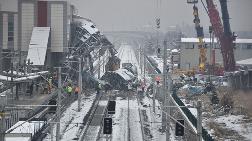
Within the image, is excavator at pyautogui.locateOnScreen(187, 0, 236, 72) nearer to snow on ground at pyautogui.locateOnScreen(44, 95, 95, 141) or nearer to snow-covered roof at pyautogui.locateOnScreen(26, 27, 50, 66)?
snow on ground at pyautogui.locateOnScreen(44, 95, 95, 141)

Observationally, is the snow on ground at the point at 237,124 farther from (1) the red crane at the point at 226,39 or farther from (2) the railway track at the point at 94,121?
(1) the red crane at the point at 226,39

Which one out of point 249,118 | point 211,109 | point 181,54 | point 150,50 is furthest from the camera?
point 150,50

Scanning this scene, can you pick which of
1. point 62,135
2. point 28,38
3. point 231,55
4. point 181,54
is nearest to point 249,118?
point 62,135

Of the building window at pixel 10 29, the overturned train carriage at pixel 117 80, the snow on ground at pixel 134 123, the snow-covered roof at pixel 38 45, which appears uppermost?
the building window at pixel 10 29

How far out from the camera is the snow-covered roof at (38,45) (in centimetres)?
3300

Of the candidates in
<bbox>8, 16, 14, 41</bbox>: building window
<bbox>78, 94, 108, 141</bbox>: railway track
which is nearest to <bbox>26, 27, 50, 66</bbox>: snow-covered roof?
<bbox>8, 16, 14, 41</bbox>: building window

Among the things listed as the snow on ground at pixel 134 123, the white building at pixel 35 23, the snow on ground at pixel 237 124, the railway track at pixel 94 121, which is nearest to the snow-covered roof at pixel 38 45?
the white building at pixel 35 23

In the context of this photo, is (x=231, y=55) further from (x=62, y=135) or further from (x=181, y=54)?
(x=62, y=135)

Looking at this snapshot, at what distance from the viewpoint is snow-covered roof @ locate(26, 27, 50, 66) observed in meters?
33.0

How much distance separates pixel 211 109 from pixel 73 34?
16.0 m

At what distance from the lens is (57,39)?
35031mm

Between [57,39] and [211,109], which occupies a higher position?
[57,39]

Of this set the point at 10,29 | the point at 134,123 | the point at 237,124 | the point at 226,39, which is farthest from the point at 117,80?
the point at 237,124

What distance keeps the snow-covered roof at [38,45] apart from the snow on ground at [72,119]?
15.1 ft
